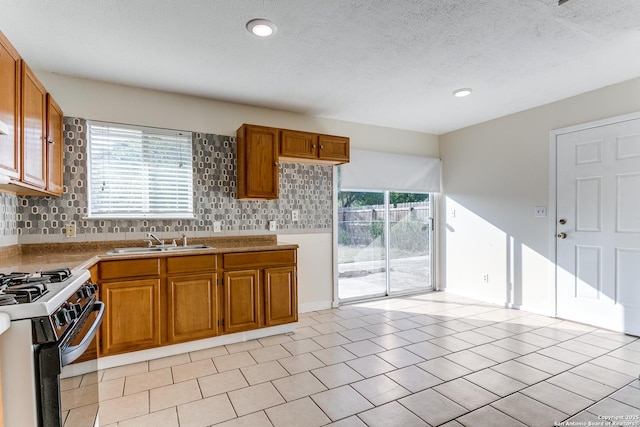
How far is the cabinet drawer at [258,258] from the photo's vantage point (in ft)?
9.99

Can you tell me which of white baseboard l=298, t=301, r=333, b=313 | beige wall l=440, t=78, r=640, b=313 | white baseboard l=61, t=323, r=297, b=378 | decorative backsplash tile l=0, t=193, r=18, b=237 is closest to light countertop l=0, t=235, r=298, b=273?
decorative backsplash tile l=0, t=193, r=18, b=237

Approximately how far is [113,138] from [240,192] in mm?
1236

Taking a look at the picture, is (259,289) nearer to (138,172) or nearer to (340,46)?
(138,172)

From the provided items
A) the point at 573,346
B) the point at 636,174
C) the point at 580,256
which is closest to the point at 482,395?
the point at 573,346

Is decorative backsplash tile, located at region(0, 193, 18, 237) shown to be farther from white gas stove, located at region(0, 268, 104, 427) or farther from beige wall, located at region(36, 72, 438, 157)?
white gas stove, located at region(0, 268, 104, 427)

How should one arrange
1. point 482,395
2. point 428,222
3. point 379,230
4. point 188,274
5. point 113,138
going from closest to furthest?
point 482,395
point 188,274
point 113,138
point 379,230
point 428,222

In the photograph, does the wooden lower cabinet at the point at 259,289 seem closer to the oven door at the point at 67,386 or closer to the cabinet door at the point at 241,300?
the cabinet door at the point at 241,300

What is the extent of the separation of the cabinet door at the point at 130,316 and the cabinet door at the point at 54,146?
872mm

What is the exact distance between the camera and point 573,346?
2.94 meters

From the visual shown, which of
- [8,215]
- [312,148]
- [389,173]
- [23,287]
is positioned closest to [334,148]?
[312,148]

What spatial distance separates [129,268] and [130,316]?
38 centimetres

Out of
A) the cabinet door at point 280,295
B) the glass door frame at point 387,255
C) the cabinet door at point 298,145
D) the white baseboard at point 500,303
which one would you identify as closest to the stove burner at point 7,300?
the cabinet door at point 280,295

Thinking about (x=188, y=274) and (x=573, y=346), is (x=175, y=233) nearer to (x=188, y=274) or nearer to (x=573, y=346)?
(x=188, y=274)

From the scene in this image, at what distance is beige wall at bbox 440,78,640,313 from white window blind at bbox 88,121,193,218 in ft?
11.8
